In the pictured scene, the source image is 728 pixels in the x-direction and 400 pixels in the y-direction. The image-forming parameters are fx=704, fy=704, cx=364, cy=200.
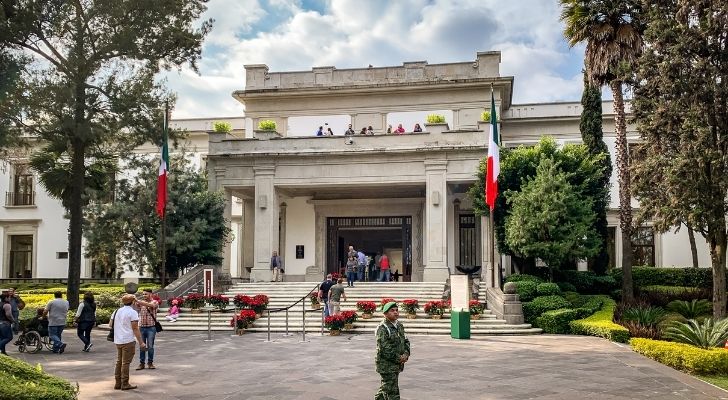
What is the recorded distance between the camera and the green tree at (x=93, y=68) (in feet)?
75.8

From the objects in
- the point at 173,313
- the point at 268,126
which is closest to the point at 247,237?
the point at 268,126

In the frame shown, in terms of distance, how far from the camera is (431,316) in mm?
22984

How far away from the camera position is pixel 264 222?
3041 cm

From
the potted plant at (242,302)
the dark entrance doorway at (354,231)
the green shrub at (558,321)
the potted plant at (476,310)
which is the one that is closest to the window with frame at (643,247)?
the dark entrance doorway at (354,231)

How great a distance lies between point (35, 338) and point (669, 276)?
79.1 feet

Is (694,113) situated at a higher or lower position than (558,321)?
higher

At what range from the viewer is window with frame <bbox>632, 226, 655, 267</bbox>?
Answer: 119ft

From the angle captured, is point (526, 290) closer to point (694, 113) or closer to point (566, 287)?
point (566, 287)

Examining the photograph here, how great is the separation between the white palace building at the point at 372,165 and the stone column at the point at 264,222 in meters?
0.04

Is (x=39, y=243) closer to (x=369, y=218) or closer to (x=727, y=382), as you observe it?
(x=369, y=218)

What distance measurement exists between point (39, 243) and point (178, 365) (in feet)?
100

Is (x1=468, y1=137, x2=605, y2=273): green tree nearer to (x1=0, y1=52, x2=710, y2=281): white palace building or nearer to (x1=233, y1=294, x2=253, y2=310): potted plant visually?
(x1=0, y1=52, x2=710, y2=281): white palace building

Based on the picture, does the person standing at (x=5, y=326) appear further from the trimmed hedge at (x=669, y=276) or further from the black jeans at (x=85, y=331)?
the trimmed hedge at (x=669, y=276)

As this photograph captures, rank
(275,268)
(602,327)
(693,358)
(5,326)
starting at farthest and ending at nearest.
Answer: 1. (275,268)
2. (602,327)
3. (5,326)
4. (693,358)
